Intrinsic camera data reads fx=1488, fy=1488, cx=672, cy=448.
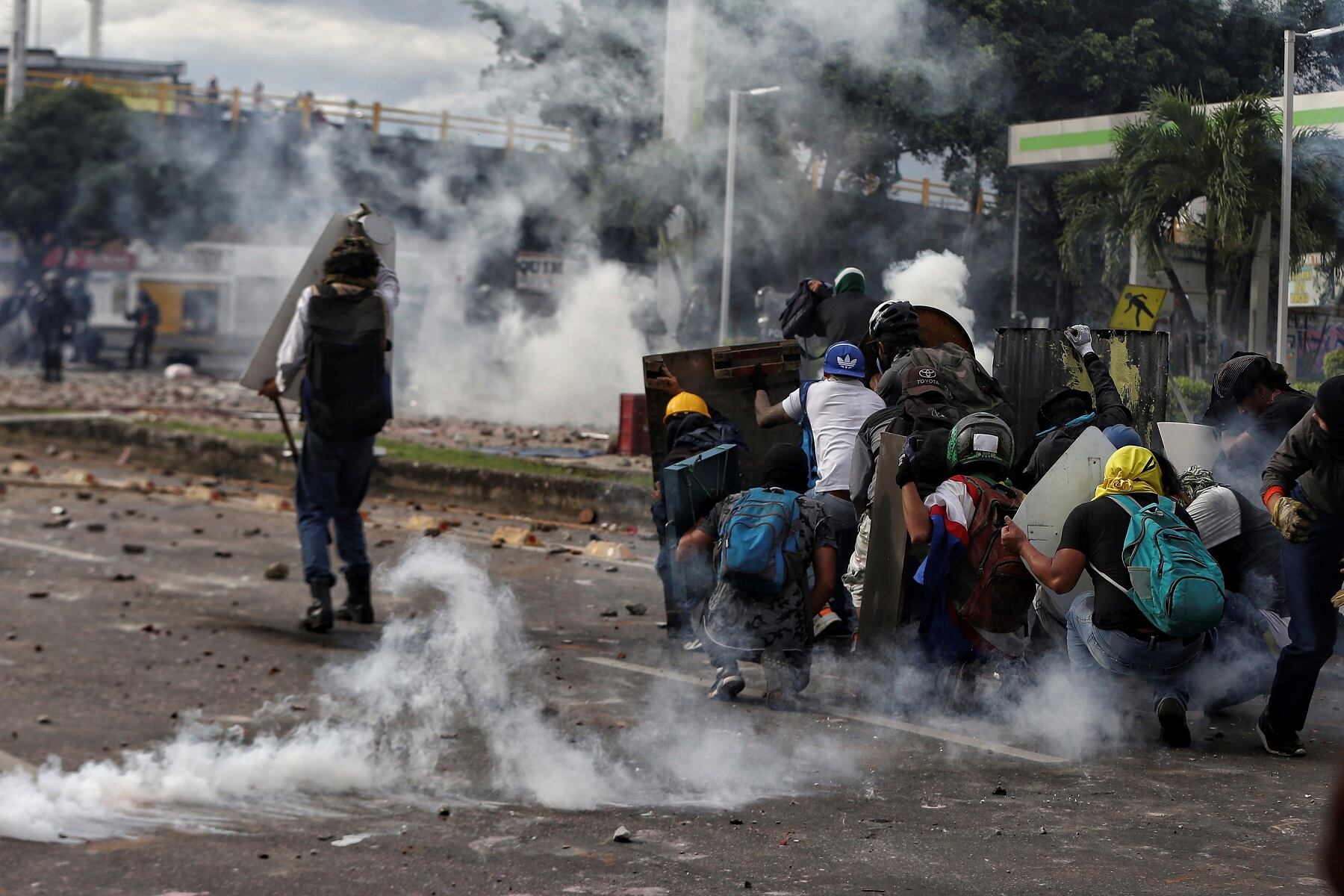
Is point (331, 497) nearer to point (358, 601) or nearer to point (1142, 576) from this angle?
point (358, 601)

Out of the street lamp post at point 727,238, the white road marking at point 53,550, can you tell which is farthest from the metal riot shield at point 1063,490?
the street lamp post at point 727,238

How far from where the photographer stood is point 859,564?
19.4 ft

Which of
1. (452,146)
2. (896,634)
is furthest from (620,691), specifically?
(452,146)

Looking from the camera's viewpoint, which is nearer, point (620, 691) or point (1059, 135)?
point (620, 691)

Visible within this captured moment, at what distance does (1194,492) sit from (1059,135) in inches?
146

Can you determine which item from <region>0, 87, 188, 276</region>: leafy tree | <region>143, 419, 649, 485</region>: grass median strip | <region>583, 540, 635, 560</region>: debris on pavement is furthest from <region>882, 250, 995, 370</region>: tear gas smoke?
<region>0, 87, 188, 276</region>: leafy tree

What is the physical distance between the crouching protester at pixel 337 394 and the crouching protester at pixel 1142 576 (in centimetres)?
311

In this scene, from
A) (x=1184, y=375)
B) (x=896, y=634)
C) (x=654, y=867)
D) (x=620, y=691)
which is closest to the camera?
(x=654, y=867)

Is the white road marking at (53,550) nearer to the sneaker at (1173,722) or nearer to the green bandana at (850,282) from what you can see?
the green bandana at (850,282)

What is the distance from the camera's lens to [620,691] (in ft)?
18.4

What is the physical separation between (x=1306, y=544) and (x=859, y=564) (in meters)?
1.78

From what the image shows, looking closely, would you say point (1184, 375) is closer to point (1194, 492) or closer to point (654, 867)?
point (1194, 492)

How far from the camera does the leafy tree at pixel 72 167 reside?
30.3 meters

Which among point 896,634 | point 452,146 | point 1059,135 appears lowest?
point 896,634
